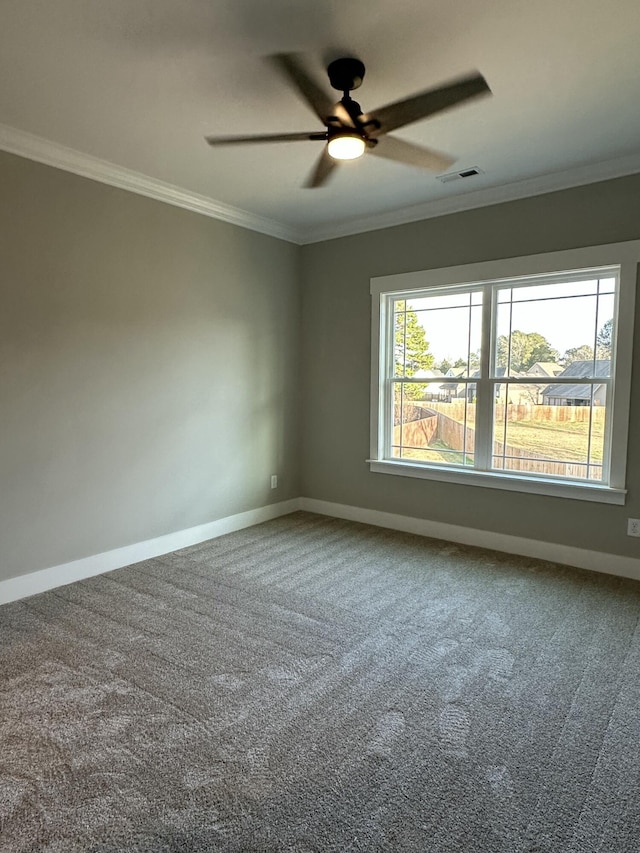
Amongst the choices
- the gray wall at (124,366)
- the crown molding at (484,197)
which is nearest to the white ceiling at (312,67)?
the crown molding at (484,197)

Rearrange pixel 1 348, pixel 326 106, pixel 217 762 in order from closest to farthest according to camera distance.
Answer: pixel 217 762
pixel 326 106
pixel 1 348

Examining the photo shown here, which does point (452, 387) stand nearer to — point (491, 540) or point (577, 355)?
point (577, 355)

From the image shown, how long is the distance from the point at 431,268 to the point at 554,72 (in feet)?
6.22

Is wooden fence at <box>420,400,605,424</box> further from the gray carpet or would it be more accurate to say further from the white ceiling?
the white ceiling

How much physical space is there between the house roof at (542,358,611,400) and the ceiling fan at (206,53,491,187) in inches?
76.9

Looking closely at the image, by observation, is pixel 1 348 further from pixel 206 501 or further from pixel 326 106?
pixel 326 106

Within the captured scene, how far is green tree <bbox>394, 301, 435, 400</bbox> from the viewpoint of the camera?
14.4ft

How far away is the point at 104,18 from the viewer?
6.46ft

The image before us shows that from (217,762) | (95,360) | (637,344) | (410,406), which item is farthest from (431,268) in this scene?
(217,762)

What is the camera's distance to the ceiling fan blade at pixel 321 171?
3.12m

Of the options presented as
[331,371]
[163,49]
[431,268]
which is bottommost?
[331,371]

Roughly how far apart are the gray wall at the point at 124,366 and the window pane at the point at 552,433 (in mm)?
2109

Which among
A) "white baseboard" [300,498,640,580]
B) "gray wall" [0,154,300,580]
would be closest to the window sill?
"white baseboard" [300,498,640,580]

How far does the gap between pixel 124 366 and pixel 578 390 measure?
10.8ft
